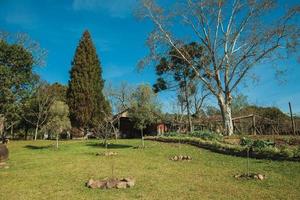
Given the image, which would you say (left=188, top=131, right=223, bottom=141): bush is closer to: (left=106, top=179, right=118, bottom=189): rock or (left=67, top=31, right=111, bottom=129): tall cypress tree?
(left=106, top=179, right=118, bottom=189): rock

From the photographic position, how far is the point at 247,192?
685 centimetres

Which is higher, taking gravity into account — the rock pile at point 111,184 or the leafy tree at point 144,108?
the leafy tree at point 144,108

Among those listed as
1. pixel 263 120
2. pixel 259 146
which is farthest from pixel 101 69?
pixel 259 146

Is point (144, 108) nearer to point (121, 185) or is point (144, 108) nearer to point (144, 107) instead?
point (144, 107)

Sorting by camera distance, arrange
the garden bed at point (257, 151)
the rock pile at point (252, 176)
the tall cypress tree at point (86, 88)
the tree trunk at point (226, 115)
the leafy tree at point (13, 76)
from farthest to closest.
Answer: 1. the tall cypress tree at point (86, 88)
2. the leafy tree at point (13, 76)
3. the tree trunk at point (226, 115)
4. the garden bed at point (257, 151)
5. the rock pile at point (252, 176)

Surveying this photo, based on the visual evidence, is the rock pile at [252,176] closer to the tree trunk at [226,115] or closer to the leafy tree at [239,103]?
the tree trunk at [226,115]

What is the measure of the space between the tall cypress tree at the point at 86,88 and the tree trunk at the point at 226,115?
626 inches

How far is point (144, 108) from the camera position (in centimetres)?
3394

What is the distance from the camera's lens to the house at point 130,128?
1574 inches

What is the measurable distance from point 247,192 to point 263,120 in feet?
59.9

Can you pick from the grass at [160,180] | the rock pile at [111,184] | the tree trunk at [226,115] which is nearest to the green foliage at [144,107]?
the tree trunk at [226,115]

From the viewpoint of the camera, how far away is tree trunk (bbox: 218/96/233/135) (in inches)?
850

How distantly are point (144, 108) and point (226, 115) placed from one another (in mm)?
13698

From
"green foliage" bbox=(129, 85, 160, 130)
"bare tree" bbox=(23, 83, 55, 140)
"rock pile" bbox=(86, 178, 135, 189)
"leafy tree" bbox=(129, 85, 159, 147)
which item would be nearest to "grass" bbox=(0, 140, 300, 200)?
"rock pile" bbox=(86, 178, 135, 189)
